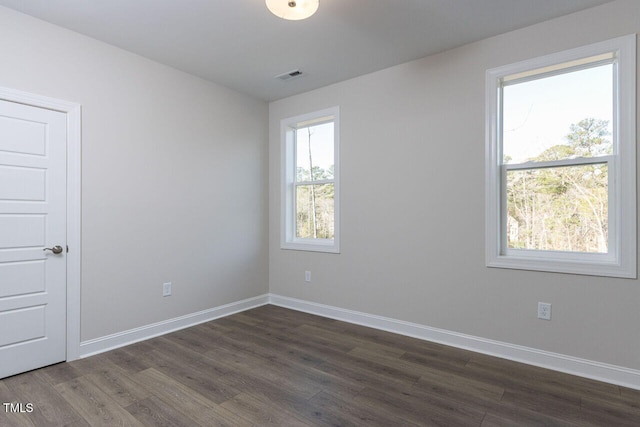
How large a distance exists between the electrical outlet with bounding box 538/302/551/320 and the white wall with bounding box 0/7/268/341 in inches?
121

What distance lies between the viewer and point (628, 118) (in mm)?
2320

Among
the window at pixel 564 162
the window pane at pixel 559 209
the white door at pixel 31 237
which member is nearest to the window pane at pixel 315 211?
the window at pixel 564 162

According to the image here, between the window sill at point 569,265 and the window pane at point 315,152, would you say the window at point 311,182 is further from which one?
the window sill at point 569,265

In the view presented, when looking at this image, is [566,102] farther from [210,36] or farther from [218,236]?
[218,236]

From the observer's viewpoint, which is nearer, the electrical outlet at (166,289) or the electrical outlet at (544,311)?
the electrical outlet at (544,311)

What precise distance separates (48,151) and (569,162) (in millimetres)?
4063

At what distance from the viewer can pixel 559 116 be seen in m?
2.66

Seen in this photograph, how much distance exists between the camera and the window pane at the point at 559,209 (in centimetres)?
252

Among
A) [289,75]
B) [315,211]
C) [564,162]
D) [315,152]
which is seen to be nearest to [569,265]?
[564,162]

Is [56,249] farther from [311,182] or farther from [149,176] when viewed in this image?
[311,182]

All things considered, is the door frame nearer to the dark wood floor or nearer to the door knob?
the door knob

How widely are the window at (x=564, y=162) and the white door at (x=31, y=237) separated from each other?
3.53 metres

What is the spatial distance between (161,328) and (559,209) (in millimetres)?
3748

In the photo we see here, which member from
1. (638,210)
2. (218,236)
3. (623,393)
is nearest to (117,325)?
(218,236)
